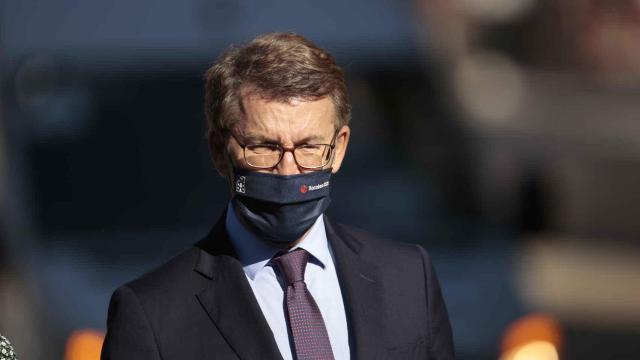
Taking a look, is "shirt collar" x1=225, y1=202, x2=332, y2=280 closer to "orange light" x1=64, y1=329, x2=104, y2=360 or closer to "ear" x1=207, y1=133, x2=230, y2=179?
"ear" x1=207, y1=133, x2=230, y2=179

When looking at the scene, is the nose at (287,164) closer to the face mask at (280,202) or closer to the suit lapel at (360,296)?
the face mask at (280,202)

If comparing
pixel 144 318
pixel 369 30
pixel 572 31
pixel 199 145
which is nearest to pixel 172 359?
pixel 144 318

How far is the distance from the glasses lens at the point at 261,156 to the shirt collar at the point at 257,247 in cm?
18

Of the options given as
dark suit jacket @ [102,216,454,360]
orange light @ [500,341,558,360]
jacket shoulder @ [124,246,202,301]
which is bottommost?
orange light @ [500,341,558,360]

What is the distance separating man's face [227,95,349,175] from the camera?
3012 millimetres

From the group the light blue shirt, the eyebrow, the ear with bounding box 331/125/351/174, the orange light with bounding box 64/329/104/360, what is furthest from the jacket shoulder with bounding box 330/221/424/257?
the orange light with bounding box 64/329/104/360

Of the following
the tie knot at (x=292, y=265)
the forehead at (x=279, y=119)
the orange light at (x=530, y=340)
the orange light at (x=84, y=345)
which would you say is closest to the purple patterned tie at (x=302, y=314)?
the tie knot at (x=292, y=265)

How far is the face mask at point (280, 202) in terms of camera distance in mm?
3064

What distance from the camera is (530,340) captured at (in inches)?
262

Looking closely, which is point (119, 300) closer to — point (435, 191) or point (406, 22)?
point (435, 191)

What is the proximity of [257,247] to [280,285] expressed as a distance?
87 millimetres

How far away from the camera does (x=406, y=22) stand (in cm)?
810

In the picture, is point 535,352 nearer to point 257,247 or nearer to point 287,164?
point 257,247

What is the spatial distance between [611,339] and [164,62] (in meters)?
2.45
